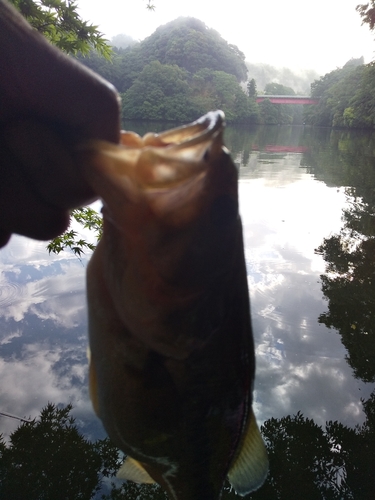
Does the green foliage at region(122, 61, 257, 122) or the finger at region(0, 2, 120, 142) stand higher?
the green foliage at region(122, 61, 257, 122)

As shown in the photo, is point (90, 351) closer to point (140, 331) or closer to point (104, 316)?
point (104, 316)

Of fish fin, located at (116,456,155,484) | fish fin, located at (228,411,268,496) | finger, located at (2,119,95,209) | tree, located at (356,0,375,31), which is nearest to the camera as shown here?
finger, located at (2,119,95,209)

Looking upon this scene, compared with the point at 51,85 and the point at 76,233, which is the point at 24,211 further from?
the point at 76,233

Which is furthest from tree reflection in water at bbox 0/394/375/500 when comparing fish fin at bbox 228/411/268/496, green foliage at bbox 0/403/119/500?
fish fin at bbox 228/411/268/496

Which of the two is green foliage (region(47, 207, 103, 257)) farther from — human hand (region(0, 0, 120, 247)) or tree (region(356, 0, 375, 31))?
tree (region(356, 0, 375, 31))

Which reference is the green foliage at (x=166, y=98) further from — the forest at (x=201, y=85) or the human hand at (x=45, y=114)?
the human hand at (x=45, y=114)

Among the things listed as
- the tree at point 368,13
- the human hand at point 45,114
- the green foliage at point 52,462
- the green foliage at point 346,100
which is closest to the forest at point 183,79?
the green foliage at point 346,100
